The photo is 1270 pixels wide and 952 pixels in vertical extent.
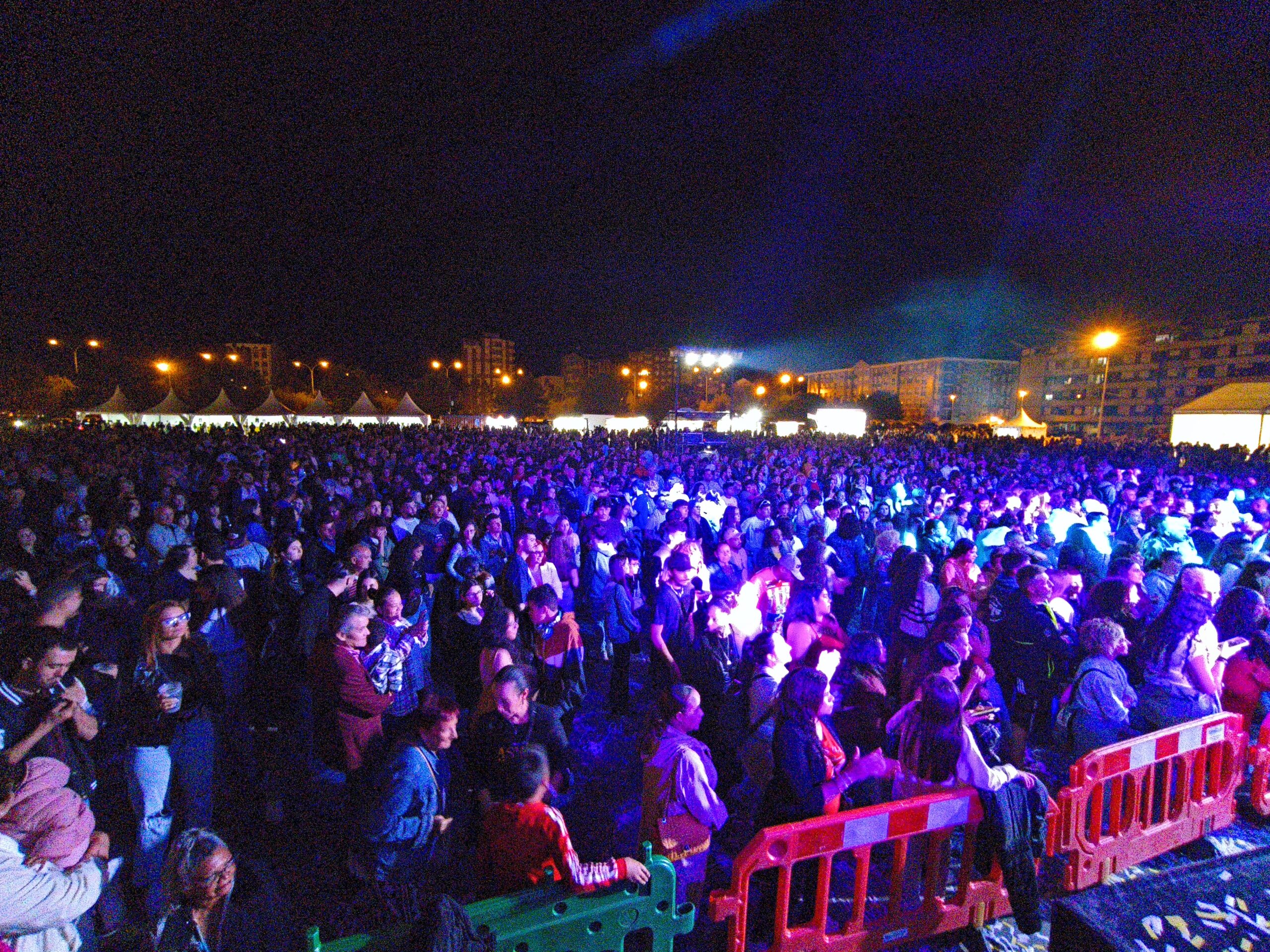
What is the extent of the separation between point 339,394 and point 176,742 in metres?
69.0

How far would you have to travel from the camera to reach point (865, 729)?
3295 mm

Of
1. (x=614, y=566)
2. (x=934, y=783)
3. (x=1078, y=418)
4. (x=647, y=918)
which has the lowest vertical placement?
(x=647, y=918)

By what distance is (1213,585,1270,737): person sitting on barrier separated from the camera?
3871 mm

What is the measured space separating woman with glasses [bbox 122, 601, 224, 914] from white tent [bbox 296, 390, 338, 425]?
120 ft

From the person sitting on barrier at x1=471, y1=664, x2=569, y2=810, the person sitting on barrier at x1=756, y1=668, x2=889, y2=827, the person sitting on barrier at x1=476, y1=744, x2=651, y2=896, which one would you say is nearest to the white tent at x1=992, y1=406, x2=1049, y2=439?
the person sitting on barrier at x1=756, y1=668, x2=889, y2=827

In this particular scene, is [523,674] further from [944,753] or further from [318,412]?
[318,412]

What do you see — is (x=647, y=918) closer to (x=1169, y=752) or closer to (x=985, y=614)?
(x=1169, y=752)

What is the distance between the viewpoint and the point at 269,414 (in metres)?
33.3

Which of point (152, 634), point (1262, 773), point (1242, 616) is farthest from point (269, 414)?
point (1262, 773)

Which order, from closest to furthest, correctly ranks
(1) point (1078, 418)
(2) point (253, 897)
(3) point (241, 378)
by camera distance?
(2) point (253, 897)
(3) point (241, 378)
(1) point (1078, 418)

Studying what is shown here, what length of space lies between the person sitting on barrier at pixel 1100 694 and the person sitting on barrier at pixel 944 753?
3.58 feet

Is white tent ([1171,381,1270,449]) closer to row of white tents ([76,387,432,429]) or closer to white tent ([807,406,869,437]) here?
white tent ([807,406,869,437])

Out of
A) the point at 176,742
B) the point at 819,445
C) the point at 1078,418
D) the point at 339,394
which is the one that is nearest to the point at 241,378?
the point at 339,394

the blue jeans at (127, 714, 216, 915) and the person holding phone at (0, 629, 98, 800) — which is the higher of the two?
the person holding phone at (0, 629, 98, 800)
